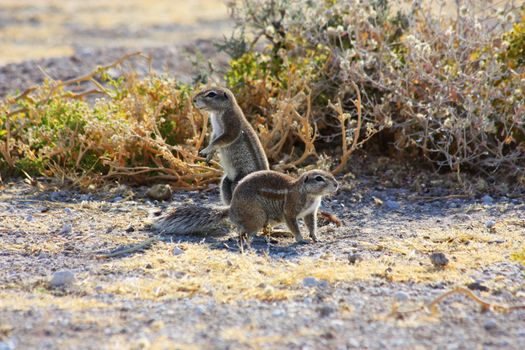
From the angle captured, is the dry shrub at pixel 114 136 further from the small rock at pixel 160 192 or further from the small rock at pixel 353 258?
the small rock at pixel 353 258

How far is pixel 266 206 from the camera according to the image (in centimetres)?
711

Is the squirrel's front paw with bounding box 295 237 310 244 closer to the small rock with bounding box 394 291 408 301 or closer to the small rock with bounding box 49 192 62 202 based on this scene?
the small rock with bounding box 394 291 408 301

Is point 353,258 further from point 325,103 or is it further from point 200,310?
point 325,103

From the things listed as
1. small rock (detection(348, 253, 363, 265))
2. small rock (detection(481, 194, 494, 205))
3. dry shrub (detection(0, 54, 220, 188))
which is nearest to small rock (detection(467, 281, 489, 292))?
small rock (detection(348, 253, 363, 265))

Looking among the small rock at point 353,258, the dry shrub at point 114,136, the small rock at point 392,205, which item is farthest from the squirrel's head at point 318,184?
the dry shrub at point 114,136

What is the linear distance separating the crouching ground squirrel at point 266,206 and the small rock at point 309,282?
4.39ft

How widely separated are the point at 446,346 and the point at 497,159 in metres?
4.54

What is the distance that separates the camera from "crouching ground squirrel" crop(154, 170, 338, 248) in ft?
23.1

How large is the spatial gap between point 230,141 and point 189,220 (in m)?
1.07

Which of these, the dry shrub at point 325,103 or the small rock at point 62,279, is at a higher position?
the dry shrub at point 325,103

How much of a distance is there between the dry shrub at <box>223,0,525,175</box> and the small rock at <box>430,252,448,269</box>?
2.22 m

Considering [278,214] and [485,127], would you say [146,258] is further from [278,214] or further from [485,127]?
[485,127]

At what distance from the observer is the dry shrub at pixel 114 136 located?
28.0ft

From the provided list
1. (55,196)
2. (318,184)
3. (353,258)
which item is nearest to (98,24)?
(55,196)
